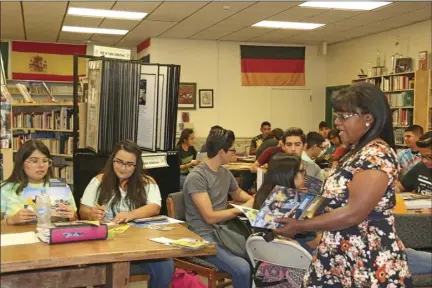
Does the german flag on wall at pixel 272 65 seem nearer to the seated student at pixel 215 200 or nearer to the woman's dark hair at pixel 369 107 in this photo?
A: the seated student at pixel 215 200

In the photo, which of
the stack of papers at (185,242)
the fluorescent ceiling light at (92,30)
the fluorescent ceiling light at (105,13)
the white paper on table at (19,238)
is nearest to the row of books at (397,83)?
the fluorescent ceiling light at (105,13)

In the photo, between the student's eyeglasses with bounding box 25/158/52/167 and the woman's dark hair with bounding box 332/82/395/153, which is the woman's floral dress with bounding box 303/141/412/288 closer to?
the woman's dark hair with bounding box 332/82/395/153

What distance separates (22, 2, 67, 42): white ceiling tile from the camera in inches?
308

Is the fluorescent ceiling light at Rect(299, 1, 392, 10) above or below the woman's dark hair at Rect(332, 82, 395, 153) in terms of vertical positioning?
above

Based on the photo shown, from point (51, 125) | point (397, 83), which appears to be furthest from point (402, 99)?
point (51, 125)

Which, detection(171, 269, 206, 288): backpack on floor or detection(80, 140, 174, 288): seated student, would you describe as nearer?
detection(80, 140, 174, 288): seated student

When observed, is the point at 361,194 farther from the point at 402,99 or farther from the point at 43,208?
the point at 402,99

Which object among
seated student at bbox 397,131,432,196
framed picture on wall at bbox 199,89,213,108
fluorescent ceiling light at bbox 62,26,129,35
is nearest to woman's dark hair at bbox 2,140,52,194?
seated student at bbox 397,131,432,196

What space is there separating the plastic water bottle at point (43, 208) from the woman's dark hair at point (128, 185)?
0.77 meters

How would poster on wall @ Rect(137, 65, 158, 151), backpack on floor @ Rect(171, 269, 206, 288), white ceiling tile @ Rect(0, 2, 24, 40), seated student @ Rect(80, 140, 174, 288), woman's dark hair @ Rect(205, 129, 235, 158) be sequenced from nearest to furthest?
white ceiling tile @ Rect(0, 2, 24, 40), seated student @ Rect(80, 140, 174, 288), backpack on floor @ Rect(171, 269, 206, 288), woman's dark hair @ Rect(205, 129, 235, 158), poster on wall @ Rect(137, 65, 158, 151)

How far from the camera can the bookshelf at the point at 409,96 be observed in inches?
331

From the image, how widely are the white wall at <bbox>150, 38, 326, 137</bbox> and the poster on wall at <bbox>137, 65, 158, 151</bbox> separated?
585cm

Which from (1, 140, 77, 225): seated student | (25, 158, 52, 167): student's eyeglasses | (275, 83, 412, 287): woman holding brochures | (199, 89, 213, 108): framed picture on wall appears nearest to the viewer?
(275, 83, 412, 287): woman holding brochures

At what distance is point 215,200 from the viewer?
370 cm
